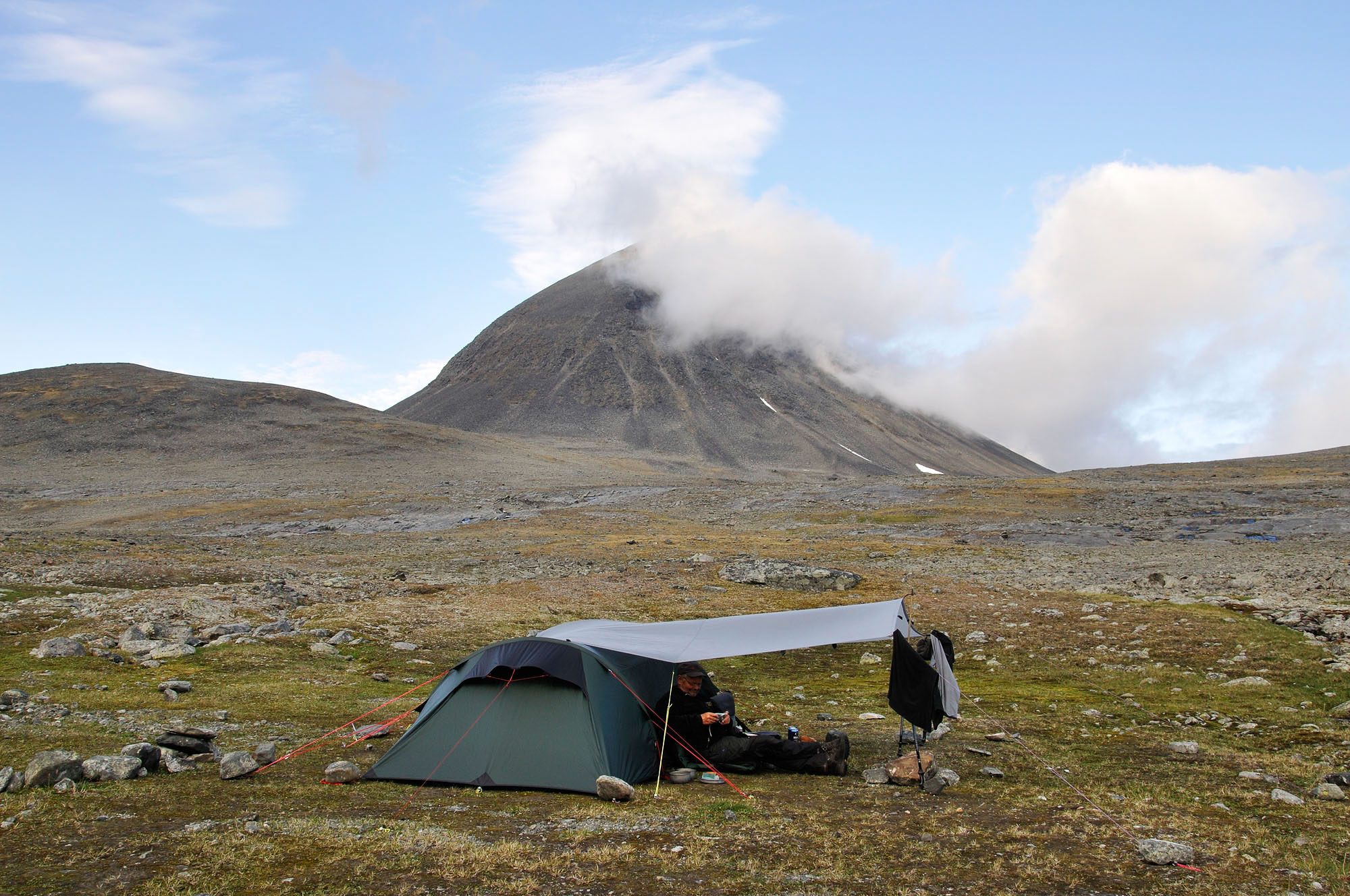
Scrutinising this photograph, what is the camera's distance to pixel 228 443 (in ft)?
410

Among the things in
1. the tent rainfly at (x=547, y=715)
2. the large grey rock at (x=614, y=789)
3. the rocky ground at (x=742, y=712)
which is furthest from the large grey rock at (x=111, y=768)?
the large grey rock at (x=614, y=789)

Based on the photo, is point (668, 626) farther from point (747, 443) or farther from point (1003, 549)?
point (747, 443)

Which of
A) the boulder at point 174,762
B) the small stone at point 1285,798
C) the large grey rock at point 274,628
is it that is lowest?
the large grey rock at point 274,628

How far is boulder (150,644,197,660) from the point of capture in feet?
66.6

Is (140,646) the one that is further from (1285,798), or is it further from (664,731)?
(1285,798)

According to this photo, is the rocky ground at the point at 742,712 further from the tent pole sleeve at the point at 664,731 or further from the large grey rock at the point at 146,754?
the tent pole sleeve at the point at 664,731

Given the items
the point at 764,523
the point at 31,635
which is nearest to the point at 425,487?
the point at 764,523

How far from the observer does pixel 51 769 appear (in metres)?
10.5

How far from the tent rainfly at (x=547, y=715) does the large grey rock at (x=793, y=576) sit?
21.5 metres

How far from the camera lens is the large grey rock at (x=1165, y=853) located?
8.45 m

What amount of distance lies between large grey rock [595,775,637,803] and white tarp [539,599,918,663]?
8.10 feet

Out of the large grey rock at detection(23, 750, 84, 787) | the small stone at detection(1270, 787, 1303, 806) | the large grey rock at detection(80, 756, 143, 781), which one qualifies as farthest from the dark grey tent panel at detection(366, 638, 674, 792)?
the small stone at detection(1270, 787, 1303, 806)

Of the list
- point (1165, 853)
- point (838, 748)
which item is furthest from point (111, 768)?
point (1165, 853)

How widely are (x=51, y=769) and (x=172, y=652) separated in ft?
36.5
